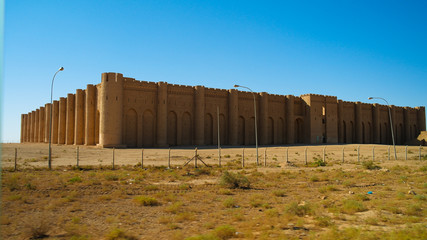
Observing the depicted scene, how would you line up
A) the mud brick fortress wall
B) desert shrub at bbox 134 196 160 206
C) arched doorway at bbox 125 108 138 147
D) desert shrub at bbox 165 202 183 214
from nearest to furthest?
1. desert shrub at bbox 165 202 183 214
2. desert shrub at bbox 134 196 160 206
3. the mud brick fortress wall
4. arched doorway at bbox 125 108 138 147

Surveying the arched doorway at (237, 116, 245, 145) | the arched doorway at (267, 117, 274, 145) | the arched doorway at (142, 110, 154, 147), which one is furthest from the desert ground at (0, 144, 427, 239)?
the arched doorway at (267, 117, 274, 145)

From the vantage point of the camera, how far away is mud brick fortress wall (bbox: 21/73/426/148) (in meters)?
42.2

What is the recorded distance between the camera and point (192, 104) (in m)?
47.9

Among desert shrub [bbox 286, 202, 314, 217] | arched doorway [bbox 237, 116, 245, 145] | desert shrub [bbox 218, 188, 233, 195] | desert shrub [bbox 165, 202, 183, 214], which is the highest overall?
arched doorway [bbox 237, 116, 245, 145]

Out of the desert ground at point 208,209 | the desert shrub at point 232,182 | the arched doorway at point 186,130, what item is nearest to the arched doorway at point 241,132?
the arched doorway at point 186,130

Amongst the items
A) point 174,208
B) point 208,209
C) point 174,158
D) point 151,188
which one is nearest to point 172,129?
point 174,158

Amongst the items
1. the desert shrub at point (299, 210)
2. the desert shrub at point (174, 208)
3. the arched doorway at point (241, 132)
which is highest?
the arched doorway at point (241, 132)

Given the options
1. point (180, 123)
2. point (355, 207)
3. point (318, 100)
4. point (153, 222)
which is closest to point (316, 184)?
point (355, 207)

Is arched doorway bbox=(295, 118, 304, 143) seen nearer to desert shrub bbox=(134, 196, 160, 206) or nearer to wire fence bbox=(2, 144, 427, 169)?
wire fence bbox=(2, 144, 427, 169)

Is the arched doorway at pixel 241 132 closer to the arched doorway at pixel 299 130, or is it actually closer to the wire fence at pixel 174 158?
the arched doorway at pixel 299 130

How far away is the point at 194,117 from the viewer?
47.9 meters

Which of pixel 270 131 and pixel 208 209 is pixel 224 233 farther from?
pixel 270 131

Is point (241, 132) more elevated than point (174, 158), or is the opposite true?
point (241, 132)

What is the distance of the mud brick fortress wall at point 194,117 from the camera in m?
42.2
